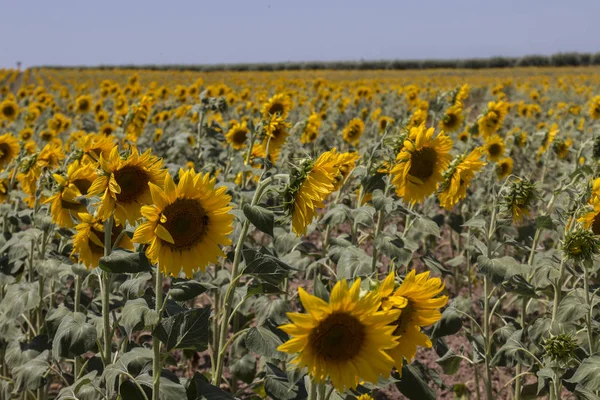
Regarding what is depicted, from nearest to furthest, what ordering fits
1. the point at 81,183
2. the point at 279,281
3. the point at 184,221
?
1. the point at 184,221
2. the point at 279,281
3. the point at 81,183

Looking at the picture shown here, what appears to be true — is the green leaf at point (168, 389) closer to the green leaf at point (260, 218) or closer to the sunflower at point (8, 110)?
the green leaf at point (260, 218)

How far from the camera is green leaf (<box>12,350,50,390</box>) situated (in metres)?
2.65

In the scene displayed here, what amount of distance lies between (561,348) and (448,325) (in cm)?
53

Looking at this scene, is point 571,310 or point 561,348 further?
point 571,310

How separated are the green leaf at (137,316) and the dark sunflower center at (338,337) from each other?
66 cm

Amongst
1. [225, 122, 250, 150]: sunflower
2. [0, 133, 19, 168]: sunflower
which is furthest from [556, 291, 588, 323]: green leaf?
[0, 133, 19, 168]: sunflower

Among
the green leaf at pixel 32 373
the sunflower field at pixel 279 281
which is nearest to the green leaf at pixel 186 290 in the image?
the sunflower field at pixel 279 281

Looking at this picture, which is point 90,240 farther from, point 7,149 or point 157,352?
point 7,149

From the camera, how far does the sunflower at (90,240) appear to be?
2.32 m

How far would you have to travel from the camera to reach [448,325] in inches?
110

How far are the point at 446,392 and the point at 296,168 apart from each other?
250 centimetres

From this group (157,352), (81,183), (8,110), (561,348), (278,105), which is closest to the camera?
(157,352)

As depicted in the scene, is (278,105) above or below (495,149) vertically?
above

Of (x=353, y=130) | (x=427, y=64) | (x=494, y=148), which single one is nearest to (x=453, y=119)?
(x=494, y=148)
